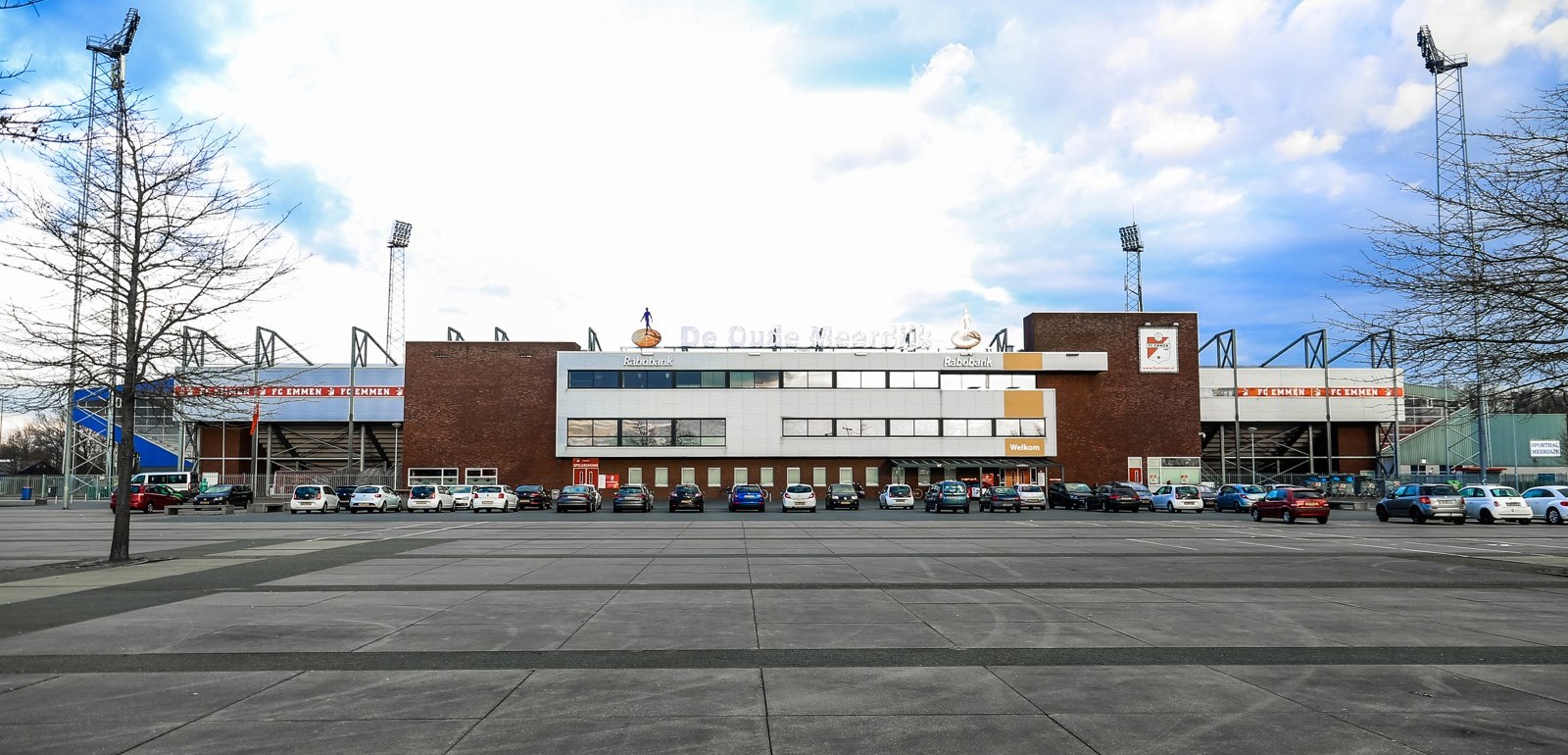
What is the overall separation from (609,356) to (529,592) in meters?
52.0

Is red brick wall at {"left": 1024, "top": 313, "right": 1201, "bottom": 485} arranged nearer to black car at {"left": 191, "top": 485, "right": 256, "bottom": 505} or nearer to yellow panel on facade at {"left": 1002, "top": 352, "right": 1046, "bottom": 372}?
yellow panel on facade at {"left": 1002, "top": 352, "right": 1046, "bottom": 372}

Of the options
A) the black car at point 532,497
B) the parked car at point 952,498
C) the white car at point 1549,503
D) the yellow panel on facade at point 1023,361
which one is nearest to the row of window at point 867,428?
the yellow panel on facade at point 1023,361

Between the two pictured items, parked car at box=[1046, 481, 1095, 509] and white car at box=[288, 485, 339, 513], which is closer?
white car at box=[288, 485, 339, 513]

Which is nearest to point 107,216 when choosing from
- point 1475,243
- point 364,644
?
point 364,644

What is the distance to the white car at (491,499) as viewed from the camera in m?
48.9

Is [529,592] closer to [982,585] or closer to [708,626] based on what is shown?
[708,626]

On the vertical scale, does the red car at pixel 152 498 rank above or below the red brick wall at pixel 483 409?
below

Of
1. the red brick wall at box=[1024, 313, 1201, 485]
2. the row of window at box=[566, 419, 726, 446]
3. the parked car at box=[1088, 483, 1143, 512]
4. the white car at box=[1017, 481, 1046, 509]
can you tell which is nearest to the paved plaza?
the parked car at box=[1088, 483, 1143, 512]

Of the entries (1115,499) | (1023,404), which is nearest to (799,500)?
(1115,499)

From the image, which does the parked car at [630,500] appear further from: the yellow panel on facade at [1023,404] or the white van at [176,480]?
the yellow panel on facade at [1023,404]

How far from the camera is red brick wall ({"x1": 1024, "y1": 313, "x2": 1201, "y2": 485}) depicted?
6594 cm

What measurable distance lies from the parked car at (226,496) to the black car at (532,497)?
565 inches

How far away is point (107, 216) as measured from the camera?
17531 mm

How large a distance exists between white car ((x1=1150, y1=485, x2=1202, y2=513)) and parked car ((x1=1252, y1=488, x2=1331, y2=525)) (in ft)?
36.8
